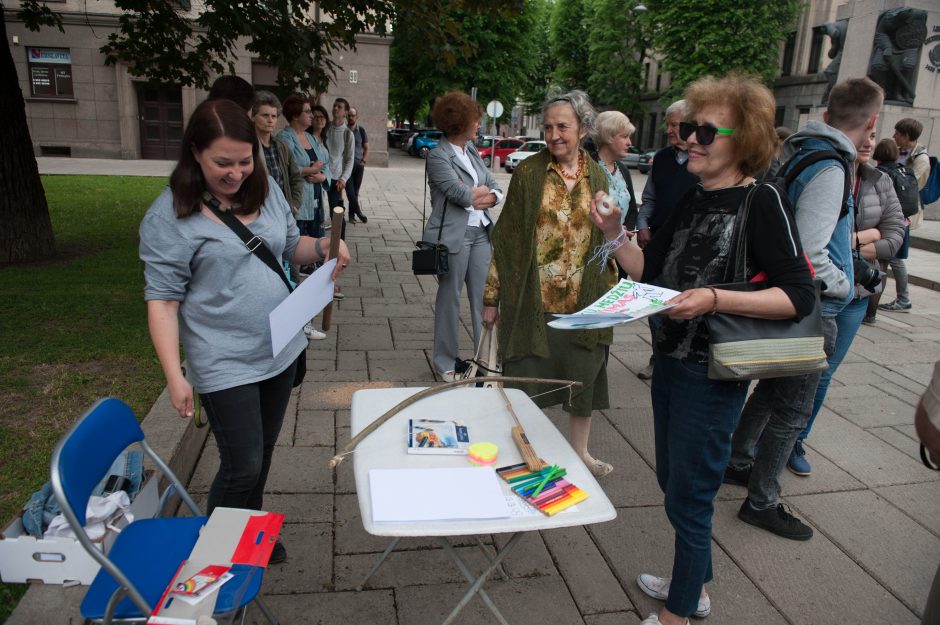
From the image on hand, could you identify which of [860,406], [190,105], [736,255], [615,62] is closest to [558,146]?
[736,255]

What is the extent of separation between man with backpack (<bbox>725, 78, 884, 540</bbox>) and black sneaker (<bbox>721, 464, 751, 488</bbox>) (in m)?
0.03

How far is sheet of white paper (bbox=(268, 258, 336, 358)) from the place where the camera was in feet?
6.72

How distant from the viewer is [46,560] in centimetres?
225

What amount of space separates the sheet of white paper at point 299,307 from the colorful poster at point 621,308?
83 centimetres

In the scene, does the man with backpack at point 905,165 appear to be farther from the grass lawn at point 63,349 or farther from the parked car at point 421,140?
the parked car at point 421,140

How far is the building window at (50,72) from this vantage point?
69.4 feet

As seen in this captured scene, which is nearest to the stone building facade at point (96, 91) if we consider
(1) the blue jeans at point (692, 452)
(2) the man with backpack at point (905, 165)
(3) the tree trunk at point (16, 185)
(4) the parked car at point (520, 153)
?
(4) the parked car at point (520, 153)

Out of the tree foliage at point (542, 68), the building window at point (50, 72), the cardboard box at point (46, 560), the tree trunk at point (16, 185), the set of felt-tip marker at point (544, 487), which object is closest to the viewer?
the set of felt-tip marker at point (544, 487)

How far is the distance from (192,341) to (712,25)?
3231 centimetres

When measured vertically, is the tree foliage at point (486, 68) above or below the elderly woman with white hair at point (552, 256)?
above

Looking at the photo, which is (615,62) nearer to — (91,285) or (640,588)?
(91,285)

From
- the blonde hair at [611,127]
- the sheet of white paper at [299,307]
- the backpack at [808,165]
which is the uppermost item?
the blonde hair at [611,127]

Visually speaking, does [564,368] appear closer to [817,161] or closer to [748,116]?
[817,161]

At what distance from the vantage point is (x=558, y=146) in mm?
2947
